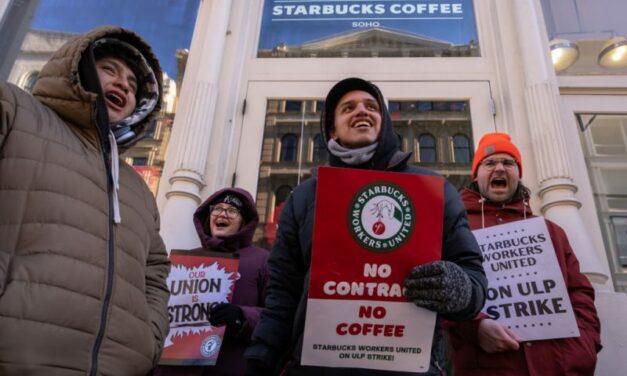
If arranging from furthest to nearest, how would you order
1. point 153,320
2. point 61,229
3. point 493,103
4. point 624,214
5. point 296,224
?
point 493,103 → point 624,214 → point 296,224 → point 153,320 → point 61,229

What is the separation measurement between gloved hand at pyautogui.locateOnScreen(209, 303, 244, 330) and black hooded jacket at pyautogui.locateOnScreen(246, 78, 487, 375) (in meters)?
0.66

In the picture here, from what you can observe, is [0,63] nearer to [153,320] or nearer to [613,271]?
[153,320]

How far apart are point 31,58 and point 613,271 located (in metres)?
5.75

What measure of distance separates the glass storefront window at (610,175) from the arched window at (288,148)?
2596mm

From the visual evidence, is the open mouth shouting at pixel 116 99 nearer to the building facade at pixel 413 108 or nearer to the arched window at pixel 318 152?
the building facade at pixel 413 108

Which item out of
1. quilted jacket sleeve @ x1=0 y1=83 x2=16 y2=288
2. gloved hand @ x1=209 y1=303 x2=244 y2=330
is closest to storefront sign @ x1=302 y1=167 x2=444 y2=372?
quilted jacket sleeve @ x1=0 y1=83 x2=16 y2=288

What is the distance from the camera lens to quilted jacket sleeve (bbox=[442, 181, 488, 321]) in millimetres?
1235

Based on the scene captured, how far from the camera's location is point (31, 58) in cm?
457

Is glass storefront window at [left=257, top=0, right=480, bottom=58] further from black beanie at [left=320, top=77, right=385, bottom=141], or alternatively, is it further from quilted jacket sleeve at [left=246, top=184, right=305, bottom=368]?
quilted jacket sleeve at [left=246, top=184, right=305, bottom=368]

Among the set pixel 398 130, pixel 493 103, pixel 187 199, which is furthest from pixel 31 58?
pixel 493 103

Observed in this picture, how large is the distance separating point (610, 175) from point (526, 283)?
2.53m

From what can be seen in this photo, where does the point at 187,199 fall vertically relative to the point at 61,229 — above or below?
above

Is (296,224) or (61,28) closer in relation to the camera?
(296,224)

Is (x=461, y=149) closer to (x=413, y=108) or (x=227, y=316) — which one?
(x=413, y=108)
